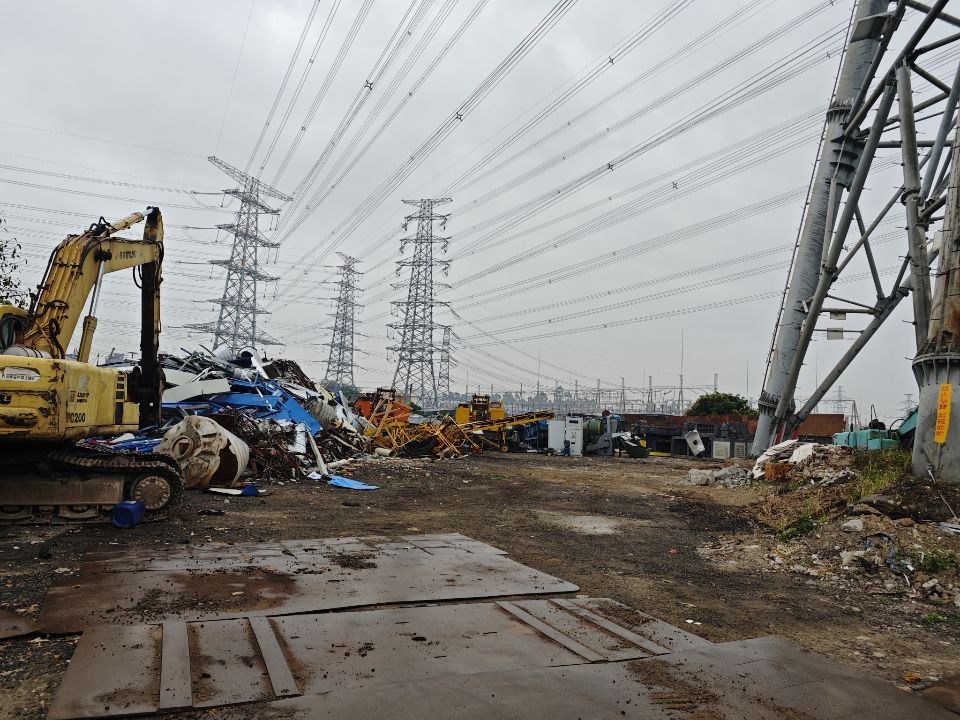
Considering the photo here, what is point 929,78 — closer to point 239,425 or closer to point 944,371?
point 944,371

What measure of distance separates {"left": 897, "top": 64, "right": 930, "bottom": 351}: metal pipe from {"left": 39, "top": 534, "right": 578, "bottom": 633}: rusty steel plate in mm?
7939

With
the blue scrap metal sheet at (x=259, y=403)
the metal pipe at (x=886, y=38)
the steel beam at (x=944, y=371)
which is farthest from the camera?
the blue scrap metal sheet at (x=259, y=403)

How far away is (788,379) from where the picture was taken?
1792 centimetres

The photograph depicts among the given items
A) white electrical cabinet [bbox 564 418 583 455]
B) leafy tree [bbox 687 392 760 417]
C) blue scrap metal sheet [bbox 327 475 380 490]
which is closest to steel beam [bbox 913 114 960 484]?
blue scrap metal sheet [bbox 327 475 380 490]

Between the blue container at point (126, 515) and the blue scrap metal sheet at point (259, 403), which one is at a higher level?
the blue scrap metal sheet at point (259, 403)

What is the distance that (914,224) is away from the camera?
10492 millimetres

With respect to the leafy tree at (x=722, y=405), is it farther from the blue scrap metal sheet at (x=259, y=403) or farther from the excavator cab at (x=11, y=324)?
the excavator cab at (x=11, y=324)

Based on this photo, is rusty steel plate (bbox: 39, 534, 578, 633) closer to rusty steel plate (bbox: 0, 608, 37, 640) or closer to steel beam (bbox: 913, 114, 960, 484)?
rusty steel plate (bbox: 0, 608, 37, 640)

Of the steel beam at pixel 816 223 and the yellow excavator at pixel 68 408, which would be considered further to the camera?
the steel beam at pixel 816 223

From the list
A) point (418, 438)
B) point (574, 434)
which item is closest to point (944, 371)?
point (418, 438)

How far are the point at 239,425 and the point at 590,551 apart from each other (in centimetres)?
963

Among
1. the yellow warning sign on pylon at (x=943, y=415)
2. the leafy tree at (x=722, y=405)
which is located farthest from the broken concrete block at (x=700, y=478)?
the leafy tree at (x=722, y=405)

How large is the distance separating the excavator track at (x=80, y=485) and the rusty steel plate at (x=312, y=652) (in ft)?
15.3

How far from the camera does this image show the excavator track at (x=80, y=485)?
27.1 ft
